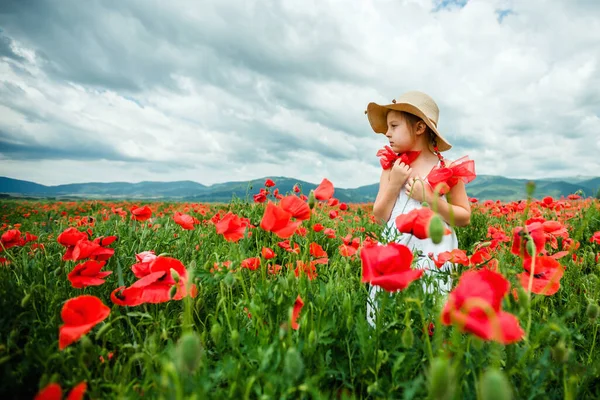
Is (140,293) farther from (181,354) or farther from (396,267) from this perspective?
(396,267)

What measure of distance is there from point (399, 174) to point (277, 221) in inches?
62.1

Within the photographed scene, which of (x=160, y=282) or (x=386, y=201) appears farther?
(x=386, y=201)

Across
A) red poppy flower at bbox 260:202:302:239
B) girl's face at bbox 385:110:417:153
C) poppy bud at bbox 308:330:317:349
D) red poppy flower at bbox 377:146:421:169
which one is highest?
girl's face at bbox 385:110:417:153

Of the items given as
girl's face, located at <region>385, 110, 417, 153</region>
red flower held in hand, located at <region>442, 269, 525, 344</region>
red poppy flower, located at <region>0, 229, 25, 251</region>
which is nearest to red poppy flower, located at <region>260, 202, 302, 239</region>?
red flower held in hand, located at <region>442, 269, 525, 344</region>

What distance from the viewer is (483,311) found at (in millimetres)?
755

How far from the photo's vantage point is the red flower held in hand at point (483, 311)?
0.68m

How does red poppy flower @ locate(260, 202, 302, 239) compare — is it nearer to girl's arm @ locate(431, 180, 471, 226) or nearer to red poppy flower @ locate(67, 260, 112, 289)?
red poppy flower @ locate(67, 260, 112, 289)

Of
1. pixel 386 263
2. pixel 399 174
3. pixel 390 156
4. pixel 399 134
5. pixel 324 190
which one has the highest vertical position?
pixel 399 134

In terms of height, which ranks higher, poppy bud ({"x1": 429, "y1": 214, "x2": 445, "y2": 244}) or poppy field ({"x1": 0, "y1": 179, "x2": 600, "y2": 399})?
poppy bud ({"x1": 429, "y1": 214, "x2": 445, "y2": 244})

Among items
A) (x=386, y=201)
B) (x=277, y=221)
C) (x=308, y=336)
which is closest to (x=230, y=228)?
(x=277, y=221)

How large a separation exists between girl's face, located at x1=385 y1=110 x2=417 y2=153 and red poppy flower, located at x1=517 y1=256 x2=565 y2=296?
5.43 ft

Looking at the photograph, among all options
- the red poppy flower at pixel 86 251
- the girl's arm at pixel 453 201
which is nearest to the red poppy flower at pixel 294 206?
the red poppy flower at pixel 86 251

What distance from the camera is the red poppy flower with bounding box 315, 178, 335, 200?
1.52 metres

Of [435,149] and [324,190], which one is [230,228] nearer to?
[324,190]
